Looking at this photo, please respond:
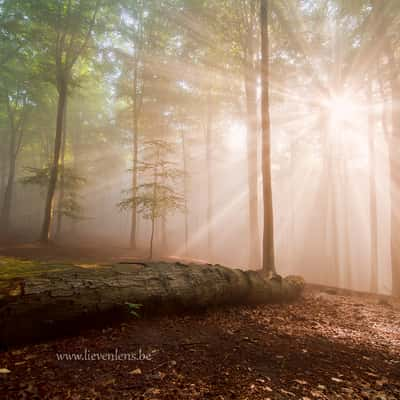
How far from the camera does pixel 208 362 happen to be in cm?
242

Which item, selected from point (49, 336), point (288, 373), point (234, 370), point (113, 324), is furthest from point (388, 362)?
point (49, 336)

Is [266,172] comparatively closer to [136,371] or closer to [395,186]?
[395,186]

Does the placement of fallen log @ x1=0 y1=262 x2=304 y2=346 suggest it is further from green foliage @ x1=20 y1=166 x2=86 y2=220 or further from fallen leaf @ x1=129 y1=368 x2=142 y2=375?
green foliage @ x1=20 y1=166 x2=86 y2=220

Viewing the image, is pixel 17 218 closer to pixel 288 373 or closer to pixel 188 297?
pixel 188 297

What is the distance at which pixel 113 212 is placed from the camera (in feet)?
140

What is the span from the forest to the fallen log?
0.02 metres

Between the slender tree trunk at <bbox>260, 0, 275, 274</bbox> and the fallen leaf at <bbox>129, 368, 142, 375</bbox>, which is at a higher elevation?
the slender tree trunk at <bbox>260, 0, 275, 274</bbox>

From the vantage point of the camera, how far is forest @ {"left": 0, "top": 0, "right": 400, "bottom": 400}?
233 centimetres

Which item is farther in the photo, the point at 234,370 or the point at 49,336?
the point at 49,336

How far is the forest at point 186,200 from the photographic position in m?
2.33

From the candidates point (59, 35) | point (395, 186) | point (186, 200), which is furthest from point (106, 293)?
point (59, 35)

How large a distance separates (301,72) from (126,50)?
12.0 metres

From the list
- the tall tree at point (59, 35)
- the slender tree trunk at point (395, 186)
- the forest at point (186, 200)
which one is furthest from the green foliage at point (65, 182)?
the slender tree trunk at point (395, 186)

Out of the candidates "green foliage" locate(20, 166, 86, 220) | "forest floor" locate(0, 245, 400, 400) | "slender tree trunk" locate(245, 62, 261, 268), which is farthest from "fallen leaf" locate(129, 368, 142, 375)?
"green foliage" locate(20, 166, 86, 220)
